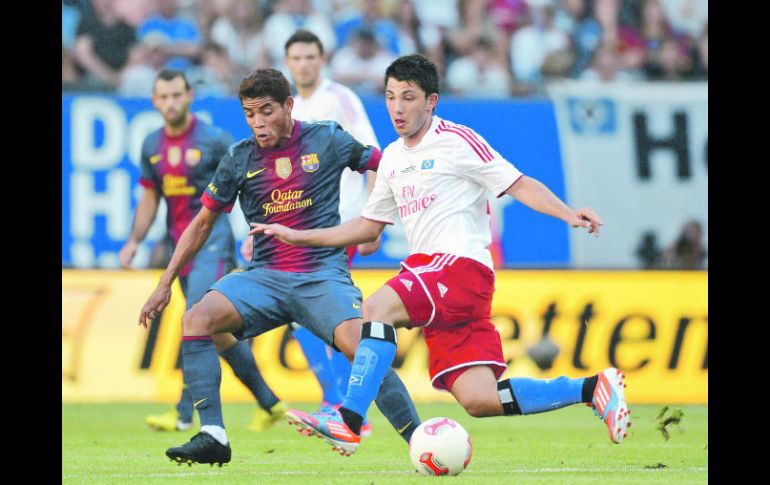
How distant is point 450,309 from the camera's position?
7578 millimetres

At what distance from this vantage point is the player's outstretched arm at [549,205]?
712 centimetres

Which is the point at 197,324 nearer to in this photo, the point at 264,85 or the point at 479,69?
the point at 264,85

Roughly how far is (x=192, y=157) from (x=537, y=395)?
12.9 feet

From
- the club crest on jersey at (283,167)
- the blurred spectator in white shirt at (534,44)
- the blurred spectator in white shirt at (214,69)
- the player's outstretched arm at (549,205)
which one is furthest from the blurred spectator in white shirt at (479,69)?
the player's outstretched arm at (549,205)

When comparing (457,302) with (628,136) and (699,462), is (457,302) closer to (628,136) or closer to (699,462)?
(699,462)

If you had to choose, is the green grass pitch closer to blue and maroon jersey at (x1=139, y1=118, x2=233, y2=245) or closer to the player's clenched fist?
the player's clenched fist

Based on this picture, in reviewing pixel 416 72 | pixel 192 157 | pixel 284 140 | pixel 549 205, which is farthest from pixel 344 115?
pixel 549 205

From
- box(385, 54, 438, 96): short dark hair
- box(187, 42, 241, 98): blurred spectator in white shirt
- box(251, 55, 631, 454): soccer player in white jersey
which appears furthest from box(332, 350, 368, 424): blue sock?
box(187, 42, 241, 98): blurred spectator in white shirt

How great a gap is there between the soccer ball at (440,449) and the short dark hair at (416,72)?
1.83m

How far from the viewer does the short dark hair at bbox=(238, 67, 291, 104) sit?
26.2 ft

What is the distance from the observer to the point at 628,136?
47.9ft

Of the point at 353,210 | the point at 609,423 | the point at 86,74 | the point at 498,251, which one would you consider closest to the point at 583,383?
the point at 609,423

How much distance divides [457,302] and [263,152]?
1.55 m
